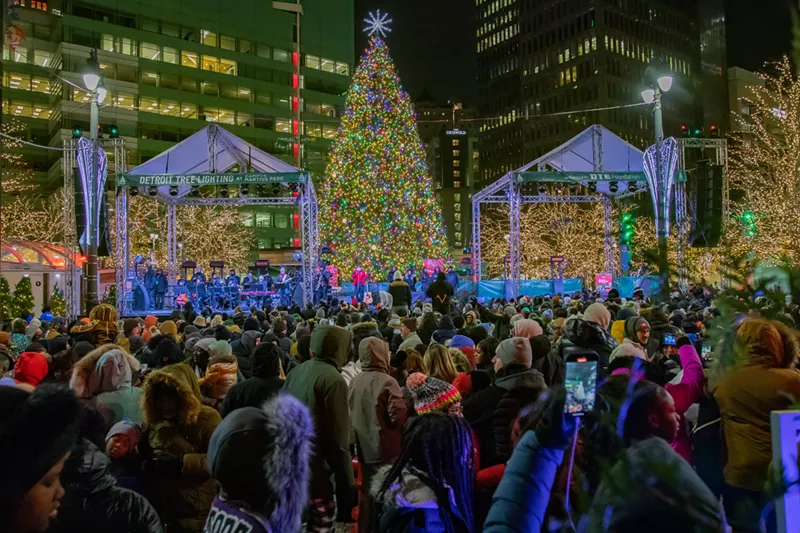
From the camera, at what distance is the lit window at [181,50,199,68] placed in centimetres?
6656

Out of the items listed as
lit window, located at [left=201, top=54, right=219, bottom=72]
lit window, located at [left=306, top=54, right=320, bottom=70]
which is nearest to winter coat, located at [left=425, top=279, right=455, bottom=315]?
lit window, located at [left=201, top=54, right=219, bottom=72]

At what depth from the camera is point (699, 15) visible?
114 metres

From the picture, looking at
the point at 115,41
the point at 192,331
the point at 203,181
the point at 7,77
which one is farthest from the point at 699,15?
the point at 192,331

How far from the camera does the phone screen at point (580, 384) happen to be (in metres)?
1.77

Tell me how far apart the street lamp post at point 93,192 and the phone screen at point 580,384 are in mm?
15113

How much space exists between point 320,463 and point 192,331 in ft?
18.8

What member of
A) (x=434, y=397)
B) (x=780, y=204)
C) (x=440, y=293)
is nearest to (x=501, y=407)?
(x=434, y=397)

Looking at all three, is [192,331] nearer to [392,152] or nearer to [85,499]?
[85,499]

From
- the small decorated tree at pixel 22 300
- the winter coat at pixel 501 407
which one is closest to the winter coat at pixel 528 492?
the winter coat at pixel 501 407

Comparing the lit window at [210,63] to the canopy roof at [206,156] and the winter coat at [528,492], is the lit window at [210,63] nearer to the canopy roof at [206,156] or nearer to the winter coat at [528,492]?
the canopy roof at [206,156]

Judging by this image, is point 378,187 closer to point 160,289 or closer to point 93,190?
point 160,289

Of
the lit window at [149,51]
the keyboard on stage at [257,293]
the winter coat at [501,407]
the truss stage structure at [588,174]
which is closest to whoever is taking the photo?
the winter coat at [501,407]

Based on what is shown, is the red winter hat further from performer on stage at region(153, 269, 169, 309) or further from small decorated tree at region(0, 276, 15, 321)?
performer on stage at region(153, 269, 169, 309)

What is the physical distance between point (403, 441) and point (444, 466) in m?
0.22
